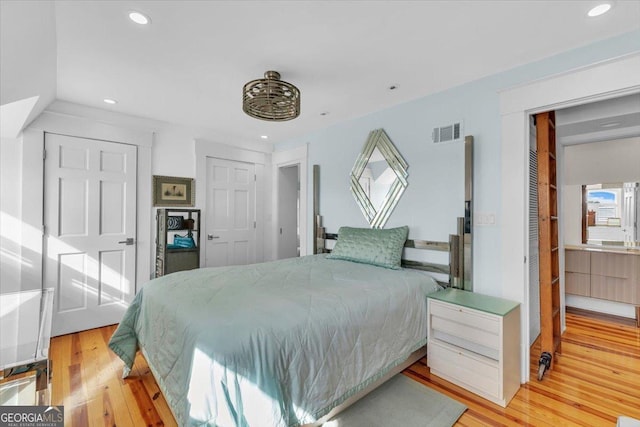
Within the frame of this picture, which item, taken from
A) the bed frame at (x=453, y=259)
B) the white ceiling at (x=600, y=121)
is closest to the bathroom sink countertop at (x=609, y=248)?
the white ceiling at (x=600, y=121)

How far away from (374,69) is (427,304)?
2.00 meters

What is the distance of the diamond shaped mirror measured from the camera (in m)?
3.13

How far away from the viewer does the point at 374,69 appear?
2422mm

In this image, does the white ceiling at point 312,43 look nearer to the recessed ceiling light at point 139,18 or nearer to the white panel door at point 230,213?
the recessed ceiling light at point 139,18

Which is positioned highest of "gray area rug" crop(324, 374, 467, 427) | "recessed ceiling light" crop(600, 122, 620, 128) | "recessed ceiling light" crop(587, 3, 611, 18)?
"recessed ceiling light" crop(587, 3, 611, 18)

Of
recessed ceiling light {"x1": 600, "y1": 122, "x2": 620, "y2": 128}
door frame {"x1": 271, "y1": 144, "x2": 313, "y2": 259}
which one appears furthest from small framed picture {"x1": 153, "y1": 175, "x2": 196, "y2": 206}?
recessed ceiling light {"x1": 600, "y1": 122, "x2": 620, "y2": 128}

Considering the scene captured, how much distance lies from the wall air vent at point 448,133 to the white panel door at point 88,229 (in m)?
3.49

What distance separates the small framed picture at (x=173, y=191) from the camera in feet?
12.2

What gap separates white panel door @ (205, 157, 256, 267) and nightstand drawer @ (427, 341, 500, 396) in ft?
10.1

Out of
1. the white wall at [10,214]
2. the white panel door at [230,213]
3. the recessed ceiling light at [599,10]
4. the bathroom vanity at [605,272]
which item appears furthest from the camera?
the white panel door at [230,213]

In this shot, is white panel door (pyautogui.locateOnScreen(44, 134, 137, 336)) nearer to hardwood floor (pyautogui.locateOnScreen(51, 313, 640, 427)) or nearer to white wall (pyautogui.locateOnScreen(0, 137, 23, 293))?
white wall (pyautogui.locateOnScreen(0, 137, 23, 293))

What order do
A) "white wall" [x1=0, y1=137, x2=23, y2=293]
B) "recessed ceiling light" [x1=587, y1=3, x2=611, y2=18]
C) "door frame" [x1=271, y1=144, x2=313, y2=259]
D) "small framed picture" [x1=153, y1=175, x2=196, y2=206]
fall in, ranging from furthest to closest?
"door frame" [x1=271, y1=144, x2=313, y2=259], "small framed picture" [x1=153, y1=175, x2=196, y2=206], "white wall" [x1=0, y1=137, x2=23, y2=293], "recessed ceiling light" [x1=587, y1=3, x2=611, y2=18]

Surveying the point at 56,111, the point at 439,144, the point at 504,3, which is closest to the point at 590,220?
the point at 439,144

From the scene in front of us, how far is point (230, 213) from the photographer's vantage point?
4422 millimetres
